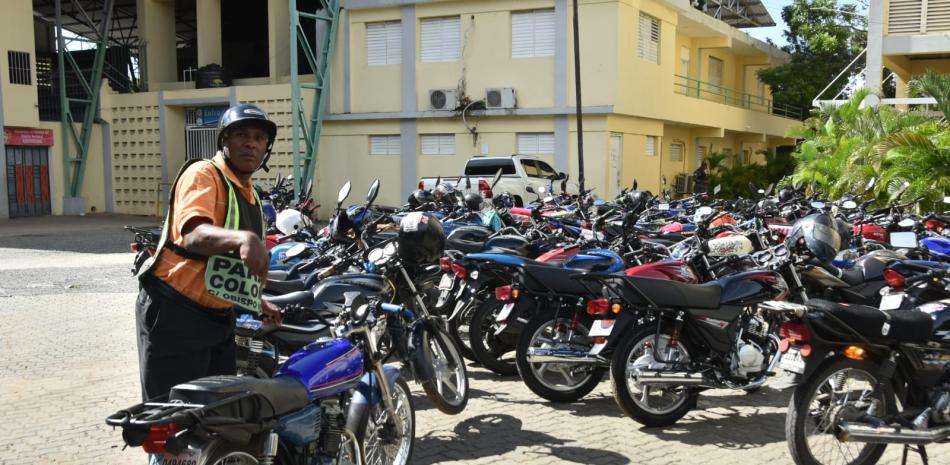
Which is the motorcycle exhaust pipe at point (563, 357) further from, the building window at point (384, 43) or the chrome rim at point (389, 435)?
the building window at point (384, 43)

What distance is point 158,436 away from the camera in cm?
299

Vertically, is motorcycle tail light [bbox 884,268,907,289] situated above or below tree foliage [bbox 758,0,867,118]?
below

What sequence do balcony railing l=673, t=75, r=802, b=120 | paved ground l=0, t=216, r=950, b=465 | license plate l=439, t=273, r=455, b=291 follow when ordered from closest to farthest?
paved ground l=0, t=216, r=950, b=465 → license plate l=439, t=273, r=455, b=291 → balcony railing l=673, t=75, r=802, b=120

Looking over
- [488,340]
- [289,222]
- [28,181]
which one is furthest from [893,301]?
[28,181]

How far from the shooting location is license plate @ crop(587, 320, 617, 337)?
18.9ft

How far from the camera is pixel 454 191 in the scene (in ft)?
43.8

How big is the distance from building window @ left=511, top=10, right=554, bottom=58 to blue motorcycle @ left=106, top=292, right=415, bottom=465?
20.0m

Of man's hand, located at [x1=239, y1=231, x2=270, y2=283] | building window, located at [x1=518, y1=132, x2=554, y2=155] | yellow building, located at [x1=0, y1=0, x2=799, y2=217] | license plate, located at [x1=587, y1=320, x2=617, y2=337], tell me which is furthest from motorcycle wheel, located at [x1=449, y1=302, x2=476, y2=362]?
building window, located at [x1=518, y1=132, x2=554, y2=155]

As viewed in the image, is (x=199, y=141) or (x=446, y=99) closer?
(x=446, y=99)

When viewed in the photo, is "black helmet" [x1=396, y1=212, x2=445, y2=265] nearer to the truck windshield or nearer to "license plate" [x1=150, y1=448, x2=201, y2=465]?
"license plate" [x1=150, y1=448, x2=201, y2=465]

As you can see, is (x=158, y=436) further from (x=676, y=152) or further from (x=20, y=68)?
(x=676, y=152)

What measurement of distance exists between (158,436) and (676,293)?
3.63 metres

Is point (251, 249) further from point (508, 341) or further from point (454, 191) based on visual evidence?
point (454, 191)

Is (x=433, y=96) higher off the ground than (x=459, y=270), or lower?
higher
